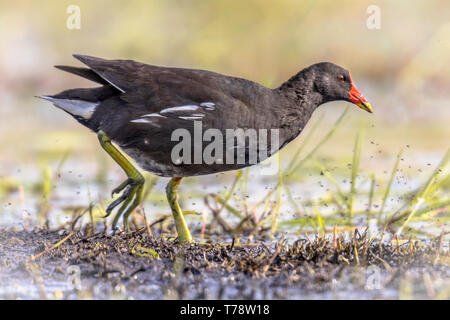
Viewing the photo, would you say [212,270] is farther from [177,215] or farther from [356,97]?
[356,97]

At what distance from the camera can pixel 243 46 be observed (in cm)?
929

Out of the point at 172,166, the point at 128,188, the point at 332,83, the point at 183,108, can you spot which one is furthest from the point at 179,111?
the point at 332,83

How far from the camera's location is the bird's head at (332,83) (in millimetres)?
4918

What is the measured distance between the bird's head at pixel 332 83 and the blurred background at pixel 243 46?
3487mm

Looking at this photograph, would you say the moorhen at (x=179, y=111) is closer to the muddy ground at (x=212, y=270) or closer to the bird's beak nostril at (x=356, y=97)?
the bird's beak nostril at (x=356, y=97)

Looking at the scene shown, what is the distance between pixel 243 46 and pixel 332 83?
4461 millimetres

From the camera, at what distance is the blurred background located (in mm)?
8984

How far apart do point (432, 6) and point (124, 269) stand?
768 cm

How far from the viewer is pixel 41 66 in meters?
9.28

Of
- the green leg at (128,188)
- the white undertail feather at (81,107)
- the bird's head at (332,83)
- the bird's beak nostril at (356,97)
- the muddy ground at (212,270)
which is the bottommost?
the muddy ground at (212,270)

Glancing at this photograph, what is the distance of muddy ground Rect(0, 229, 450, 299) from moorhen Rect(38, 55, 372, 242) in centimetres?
51

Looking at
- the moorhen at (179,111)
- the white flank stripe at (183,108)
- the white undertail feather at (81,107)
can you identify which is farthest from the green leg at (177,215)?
the white undertail feather at (81,107)

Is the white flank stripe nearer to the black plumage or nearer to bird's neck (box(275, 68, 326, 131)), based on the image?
the black plumage
